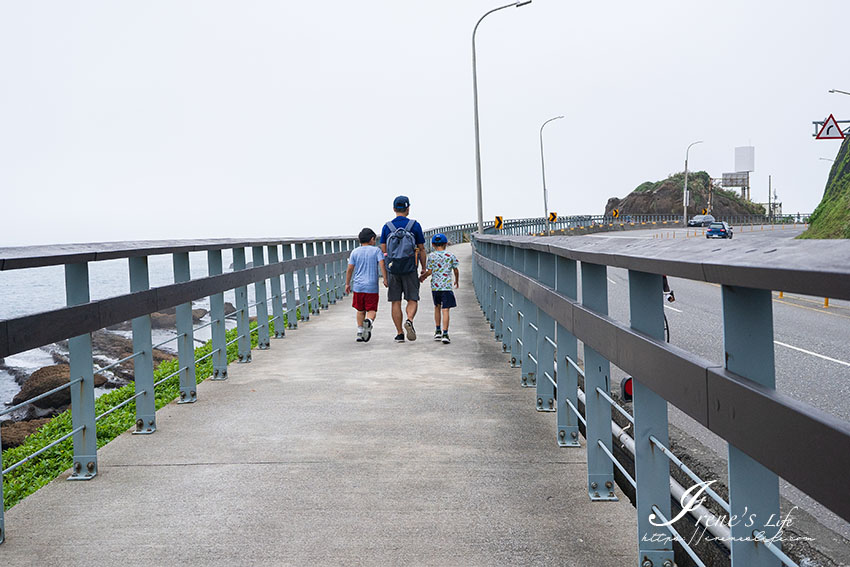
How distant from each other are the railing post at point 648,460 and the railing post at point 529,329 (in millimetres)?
3651

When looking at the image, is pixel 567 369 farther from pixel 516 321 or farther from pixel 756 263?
pixel 756 263

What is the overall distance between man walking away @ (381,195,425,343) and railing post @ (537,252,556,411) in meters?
4.82

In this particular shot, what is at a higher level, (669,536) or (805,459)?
(805,459)

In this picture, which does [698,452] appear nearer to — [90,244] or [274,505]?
[274,505]

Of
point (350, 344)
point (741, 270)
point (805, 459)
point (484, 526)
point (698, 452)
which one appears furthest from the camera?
point (350, 344)

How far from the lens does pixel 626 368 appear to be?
12.3 feet

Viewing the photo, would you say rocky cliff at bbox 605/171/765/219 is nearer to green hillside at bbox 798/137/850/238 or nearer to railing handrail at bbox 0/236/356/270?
green hillside at bbox 798/137/850/238

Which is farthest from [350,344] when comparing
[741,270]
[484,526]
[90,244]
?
[741,270]

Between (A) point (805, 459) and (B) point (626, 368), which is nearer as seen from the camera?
(A) point (805, 459)

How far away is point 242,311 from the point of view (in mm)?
10562

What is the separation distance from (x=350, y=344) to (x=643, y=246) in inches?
350

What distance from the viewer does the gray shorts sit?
12.6m

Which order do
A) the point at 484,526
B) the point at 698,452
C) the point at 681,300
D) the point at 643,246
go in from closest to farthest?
1. the point at 643,246
2. the point at 484,526
3. the point at 698,452
4. the point at 681,300

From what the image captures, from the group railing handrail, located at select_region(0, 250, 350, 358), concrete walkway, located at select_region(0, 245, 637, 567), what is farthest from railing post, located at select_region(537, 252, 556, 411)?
railing handrail, located at select_region(0, 250, 350, 358)
